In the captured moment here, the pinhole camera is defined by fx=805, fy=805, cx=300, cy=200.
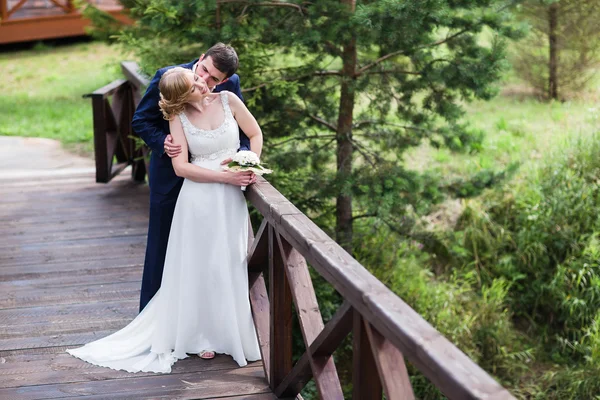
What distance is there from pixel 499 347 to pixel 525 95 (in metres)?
6.36

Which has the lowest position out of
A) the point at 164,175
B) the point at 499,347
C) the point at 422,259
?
the point at 499,347

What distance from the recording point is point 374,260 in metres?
8.37

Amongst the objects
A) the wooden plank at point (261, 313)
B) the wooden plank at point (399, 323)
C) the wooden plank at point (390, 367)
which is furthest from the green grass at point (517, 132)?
the wooden plank at point (390, 367)

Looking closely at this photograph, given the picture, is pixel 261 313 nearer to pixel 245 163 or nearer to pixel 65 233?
pixel 245 163

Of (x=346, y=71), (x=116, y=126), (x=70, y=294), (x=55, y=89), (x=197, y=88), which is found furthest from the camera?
(x=55, y=89)

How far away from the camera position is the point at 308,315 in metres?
3.33

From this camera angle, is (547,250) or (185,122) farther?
(547,250)

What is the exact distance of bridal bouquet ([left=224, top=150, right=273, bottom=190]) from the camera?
3980 mm

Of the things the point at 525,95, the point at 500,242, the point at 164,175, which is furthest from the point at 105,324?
the point at 525,95

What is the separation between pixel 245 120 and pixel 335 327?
5.49 ft

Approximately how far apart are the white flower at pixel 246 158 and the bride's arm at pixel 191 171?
0.35 feet

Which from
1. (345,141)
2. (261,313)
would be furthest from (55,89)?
(261,313)

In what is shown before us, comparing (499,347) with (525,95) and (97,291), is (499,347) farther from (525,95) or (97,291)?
(525,95)

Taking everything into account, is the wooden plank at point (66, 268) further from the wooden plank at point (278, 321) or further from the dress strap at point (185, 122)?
the wooden plank at point (278, 321)
